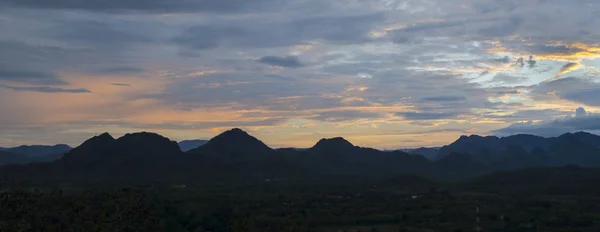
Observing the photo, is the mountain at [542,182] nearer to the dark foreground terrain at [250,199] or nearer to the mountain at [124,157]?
the dark foreground terrain at [250,199]

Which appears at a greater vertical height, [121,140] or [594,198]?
[121,140]

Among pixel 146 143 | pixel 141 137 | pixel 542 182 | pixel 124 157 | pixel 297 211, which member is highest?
pixel 141 137

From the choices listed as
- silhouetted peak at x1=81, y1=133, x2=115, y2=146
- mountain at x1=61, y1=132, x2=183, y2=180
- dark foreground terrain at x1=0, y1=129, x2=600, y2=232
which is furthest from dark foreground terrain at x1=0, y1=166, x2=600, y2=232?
silhouetted peak at x1=81, y1=133, x2=115, y2=146

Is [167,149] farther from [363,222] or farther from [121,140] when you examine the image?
[363,222]

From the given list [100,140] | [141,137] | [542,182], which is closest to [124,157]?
[100,140]

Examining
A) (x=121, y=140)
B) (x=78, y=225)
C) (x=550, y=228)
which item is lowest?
(x=550, y=228)

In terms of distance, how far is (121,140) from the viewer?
191625 millimetres

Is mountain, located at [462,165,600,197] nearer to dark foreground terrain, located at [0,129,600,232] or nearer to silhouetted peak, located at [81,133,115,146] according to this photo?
dark foreground terrain, located at [0,129,600,232]

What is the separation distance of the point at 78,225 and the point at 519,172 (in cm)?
14375

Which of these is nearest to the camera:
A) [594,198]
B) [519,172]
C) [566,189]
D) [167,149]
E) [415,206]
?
[415,206]

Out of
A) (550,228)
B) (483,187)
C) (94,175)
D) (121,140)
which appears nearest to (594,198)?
(483,187)

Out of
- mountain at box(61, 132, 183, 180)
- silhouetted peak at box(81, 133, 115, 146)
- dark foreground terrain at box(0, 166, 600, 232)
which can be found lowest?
dark foreground terrain at box(0, 166, 600, 232)

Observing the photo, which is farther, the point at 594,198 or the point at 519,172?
the point at 519,172

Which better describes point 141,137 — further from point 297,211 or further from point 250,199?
point 297,211
